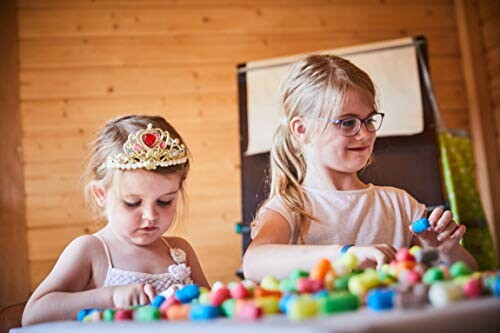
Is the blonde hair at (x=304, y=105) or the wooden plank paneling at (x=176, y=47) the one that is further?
the wooden plank paneling at (x=176, y=47)

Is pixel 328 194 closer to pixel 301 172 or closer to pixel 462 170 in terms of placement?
pixel 301 172

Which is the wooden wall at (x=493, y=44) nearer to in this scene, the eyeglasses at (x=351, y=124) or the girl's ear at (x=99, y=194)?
the eyeglasses at (x=351, y=124)

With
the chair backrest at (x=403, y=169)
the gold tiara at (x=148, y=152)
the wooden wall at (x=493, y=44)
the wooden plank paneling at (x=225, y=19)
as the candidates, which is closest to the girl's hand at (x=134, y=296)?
the gold tiara at (x=148, y=152)

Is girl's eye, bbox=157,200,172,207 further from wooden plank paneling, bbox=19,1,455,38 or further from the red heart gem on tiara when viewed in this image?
wooden plank paneling, bbox=19,1,455,38

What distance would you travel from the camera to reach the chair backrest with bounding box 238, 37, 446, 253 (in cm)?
239

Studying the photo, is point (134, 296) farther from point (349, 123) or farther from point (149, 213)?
point (349, 123)

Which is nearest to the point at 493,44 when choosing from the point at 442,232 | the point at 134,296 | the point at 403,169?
the point at 403,169

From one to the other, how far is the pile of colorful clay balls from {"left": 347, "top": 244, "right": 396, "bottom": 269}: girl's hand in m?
0.03

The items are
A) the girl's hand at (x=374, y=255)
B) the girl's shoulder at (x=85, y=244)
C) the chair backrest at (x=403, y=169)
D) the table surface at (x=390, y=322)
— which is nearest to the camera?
the table surface at (x=390, y=322)

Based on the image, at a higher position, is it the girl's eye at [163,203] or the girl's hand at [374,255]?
the girl's eye at [163,203]

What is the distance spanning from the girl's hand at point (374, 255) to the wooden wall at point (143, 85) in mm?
2399

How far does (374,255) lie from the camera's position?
958 mm

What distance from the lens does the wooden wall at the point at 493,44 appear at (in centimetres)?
350

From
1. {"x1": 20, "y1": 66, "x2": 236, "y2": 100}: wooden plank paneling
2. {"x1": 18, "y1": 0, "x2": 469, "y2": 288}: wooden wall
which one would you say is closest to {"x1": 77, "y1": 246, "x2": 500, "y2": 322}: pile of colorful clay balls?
{"x1": 18, "y1": 0, "x2": 469, "y2": 288}: wooden wall
